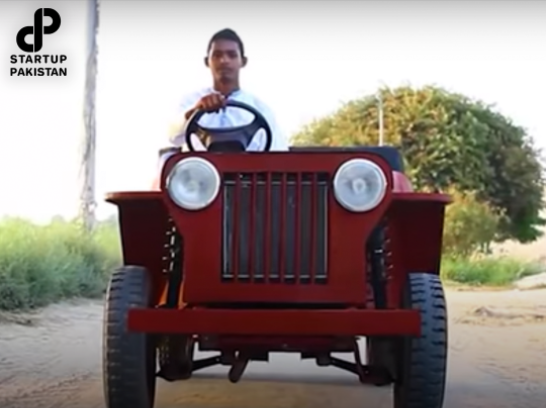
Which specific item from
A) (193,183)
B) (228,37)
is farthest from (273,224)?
(228,37)

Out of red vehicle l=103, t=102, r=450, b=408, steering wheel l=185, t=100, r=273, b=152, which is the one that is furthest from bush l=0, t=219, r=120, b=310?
red vehicle l=103, t=102, r=450, b=408

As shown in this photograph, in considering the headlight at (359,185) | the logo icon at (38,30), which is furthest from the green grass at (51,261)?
the headlight at (359,185)

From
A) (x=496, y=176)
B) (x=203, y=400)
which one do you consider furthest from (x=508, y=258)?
(x=203, y=400)

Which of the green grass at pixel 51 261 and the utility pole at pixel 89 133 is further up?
the utility pole at pixel 89 133

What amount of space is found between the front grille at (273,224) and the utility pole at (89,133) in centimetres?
1016

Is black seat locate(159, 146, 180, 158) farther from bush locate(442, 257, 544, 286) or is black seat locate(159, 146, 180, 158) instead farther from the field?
bush locate(442, 257, 544, 286)

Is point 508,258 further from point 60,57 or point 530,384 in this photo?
point 530,384

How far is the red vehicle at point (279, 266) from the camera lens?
169 inches

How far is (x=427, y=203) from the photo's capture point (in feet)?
15.4

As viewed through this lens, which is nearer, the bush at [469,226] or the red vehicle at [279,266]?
the red vehicle at [279,266]

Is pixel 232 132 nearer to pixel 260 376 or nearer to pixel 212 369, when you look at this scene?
pixel 260 376

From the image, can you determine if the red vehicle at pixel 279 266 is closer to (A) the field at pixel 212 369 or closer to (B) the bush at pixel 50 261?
(A) the field at pixel 212 369

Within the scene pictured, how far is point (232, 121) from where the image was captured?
17.4ft

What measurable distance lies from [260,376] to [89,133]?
8008 millimetres
